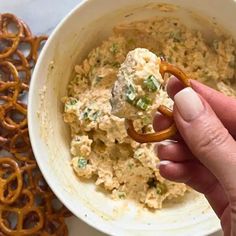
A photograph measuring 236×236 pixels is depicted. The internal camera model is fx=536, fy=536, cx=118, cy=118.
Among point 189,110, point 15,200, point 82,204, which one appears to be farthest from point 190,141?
point 15,200

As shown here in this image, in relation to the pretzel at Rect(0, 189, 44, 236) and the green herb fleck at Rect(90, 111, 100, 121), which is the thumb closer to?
the green herb fleck at Rect(90, 111, 100, 121)

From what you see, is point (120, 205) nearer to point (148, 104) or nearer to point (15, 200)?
point (15, 200)

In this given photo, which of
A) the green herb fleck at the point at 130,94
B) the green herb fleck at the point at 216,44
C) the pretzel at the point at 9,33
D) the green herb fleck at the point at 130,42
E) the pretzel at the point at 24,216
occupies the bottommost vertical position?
the pretzel at the point at 24,216

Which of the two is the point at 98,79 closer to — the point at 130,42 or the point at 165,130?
the point at 130,42

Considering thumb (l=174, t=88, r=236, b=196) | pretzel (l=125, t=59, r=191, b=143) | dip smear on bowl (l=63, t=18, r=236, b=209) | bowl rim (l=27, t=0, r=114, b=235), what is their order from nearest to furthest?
thumb (l=174, t=88, r=236, b=196) < pretzel (l=125, t=59, r=191, b=143) < bowl rim (l=27, t=0, r=114, b=235) < dip smear on bowl (l=63, t=18, r=236, b=209)

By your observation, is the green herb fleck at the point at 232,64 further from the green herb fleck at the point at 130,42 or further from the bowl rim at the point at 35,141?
the bowl rim at the point at 35,141

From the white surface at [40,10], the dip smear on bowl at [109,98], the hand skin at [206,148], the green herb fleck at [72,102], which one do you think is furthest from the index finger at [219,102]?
the white surface at [40,10]

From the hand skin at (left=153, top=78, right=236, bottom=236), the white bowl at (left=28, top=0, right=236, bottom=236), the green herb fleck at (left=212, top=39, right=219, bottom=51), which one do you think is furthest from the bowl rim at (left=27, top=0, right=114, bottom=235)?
the green herb fleck at (left=212, top=39, right=219, bottom=51)
